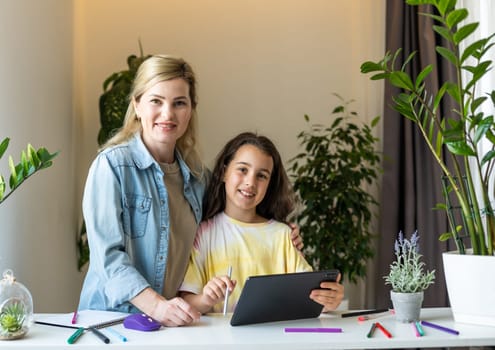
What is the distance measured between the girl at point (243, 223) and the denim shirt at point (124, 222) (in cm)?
14

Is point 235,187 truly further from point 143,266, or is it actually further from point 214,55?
point 214,55

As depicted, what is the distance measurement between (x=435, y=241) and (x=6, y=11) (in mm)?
2262

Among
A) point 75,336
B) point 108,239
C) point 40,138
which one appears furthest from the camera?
point 40,138

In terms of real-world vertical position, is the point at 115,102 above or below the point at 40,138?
above

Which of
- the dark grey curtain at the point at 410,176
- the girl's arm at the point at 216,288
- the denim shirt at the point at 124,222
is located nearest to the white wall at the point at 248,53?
the dark grey curtain at the point at 410,176

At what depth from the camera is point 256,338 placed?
139 centimetres

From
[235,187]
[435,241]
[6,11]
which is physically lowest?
[435,241]

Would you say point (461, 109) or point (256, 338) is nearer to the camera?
point (256, 338)

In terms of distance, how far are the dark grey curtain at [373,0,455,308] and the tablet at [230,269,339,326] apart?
1660mm

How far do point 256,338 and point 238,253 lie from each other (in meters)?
0.54

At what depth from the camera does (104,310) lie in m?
1.77

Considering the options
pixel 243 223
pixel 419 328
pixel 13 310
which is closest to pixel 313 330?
pixel 419 328

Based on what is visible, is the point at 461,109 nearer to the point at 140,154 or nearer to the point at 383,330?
the point at 383,330

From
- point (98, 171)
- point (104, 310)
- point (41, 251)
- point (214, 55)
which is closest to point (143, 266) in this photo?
point (104, 310)
